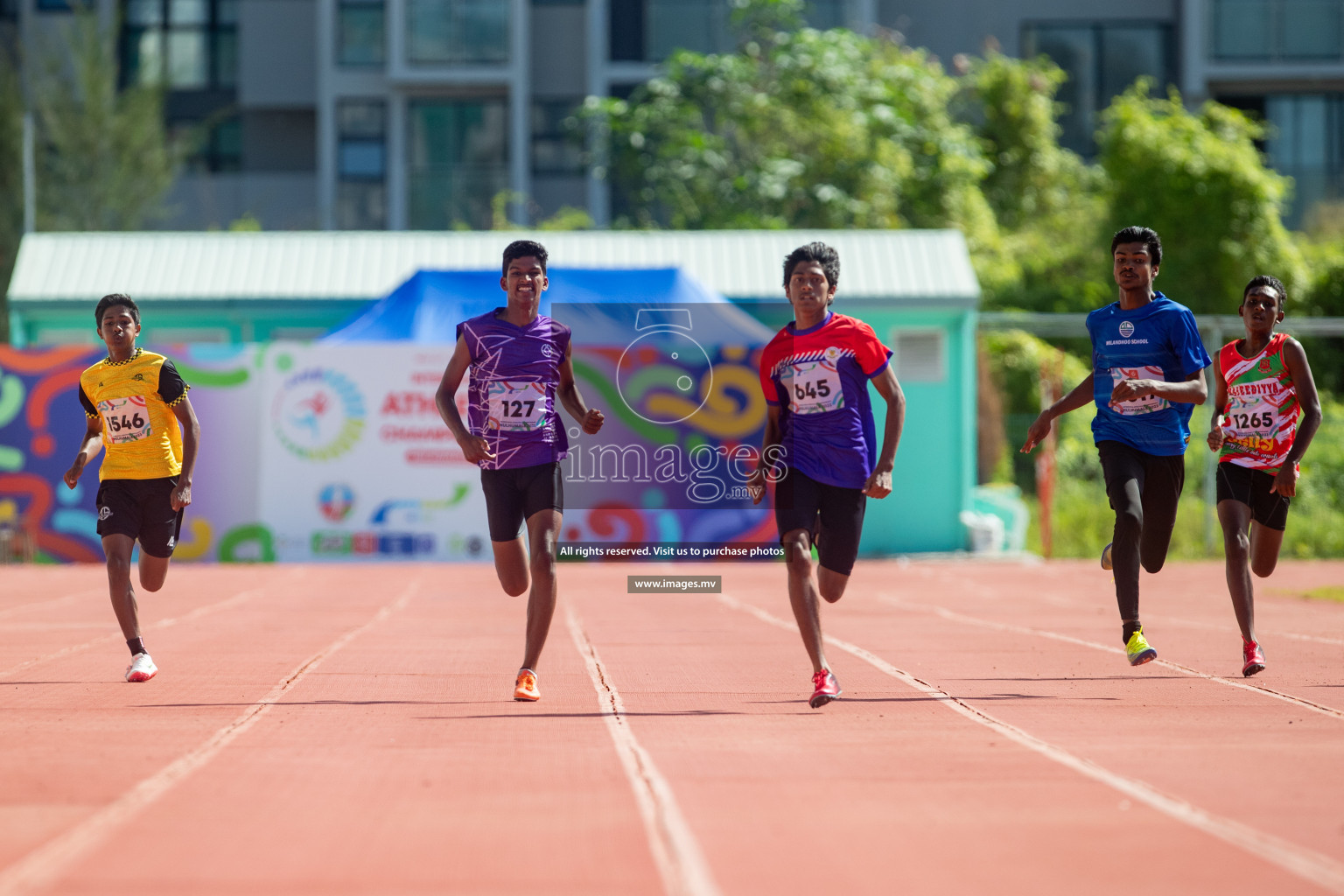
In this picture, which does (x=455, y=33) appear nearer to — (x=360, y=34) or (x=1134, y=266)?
(x=360, y=34)

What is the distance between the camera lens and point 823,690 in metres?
7.11

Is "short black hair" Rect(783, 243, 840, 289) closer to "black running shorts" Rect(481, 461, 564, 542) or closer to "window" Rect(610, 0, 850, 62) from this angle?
"black running shorts" Rect(481, 461, 564, 542)

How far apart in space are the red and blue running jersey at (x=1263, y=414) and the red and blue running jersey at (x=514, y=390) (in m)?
3.42

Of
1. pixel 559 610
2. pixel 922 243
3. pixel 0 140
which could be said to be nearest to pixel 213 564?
pixel 559 610

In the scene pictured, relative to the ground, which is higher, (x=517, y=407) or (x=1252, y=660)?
(x=517, y=407)

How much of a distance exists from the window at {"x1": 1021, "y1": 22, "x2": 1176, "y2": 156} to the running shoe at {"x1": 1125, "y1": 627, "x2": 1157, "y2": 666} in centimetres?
3256

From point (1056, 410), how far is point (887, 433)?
119 cm

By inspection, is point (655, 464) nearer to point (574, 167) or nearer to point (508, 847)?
point (508, 847)

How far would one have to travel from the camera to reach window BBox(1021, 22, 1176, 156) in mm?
38625

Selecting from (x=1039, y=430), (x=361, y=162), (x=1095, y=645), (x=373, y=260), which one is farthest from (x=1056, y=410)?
(x=361, y=162)

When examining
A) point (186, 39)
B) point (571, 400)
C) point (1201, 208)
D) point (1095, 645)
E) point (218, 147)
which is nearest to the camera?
point (571, 400)

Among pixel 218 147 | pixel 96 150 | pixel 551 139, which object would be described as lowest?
pixel 96 150

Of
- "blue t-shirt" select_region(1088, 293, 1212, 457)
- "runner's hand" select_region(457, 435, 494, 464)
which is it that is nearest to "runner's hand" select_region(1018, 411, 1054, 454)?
"blue t-shirt" select_region(1088, 293, 1212, 457)

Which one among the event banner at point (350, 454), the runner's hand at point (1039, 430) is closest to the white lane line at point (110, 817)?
the runner's hand at point (1039, 430)
